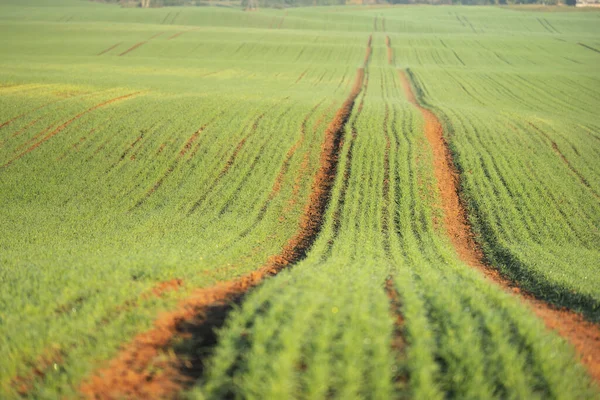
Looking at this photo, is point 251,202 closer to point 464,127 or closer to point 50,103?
point 464,127

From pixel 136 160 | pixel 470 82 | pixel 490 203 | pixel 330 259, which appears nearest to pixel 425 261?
pixel 330 259

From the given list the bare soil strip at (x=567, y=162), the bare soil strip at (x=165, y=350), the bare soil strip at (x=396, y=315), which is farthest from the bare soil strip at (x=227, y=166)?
the bare soil strip at (x=567, y=162)

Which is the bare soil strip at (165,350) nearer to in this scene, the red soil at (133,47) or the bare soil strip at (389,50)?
the bare soil strip at (389,50)

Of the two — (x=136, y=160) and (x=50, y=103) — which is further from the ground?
(x=50, y=103)

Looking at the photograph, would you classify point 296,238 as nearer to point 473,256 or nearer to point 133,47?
point 473,256

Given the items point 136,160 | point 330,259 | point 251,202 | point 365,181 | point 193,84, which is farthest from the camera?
point 193,84

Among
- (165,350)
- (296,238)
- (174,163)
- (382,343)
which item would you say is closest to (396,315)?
(382,343)
